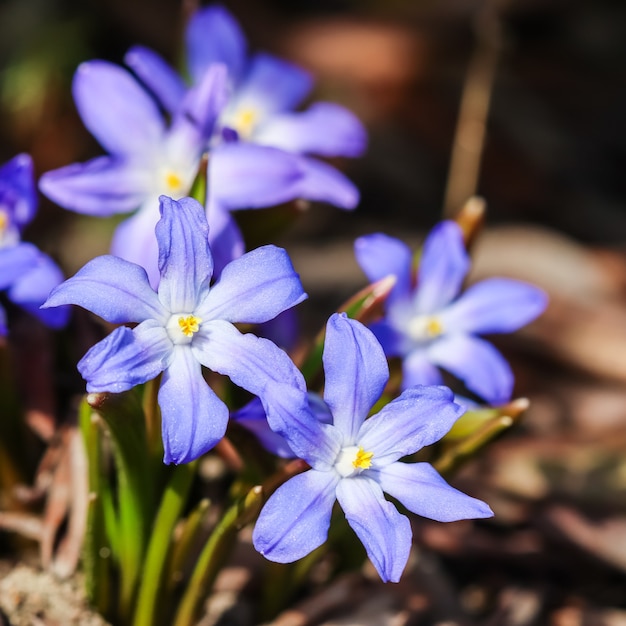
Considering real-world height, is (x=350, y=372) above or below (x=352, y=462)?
above

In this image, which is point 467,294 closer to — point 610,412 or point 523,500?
point 523,500

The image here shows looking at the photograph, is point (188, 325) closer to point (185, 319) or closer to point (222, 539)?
point (185, 319)

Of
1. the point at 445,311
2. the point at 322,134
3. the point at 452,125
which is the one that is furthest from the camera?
the point at 452,125

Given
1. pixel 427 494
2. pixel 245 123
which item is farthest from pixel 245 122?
pixel 427 494

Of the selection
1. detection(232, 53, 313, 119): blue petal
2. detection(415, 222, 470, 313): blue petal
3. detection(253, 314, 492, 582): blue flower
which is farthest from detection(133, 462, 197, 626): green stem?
detection(232, 53, 313, 119): blue petal

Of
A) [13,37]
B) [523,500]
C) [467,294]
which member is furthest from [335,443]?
[13,37]
